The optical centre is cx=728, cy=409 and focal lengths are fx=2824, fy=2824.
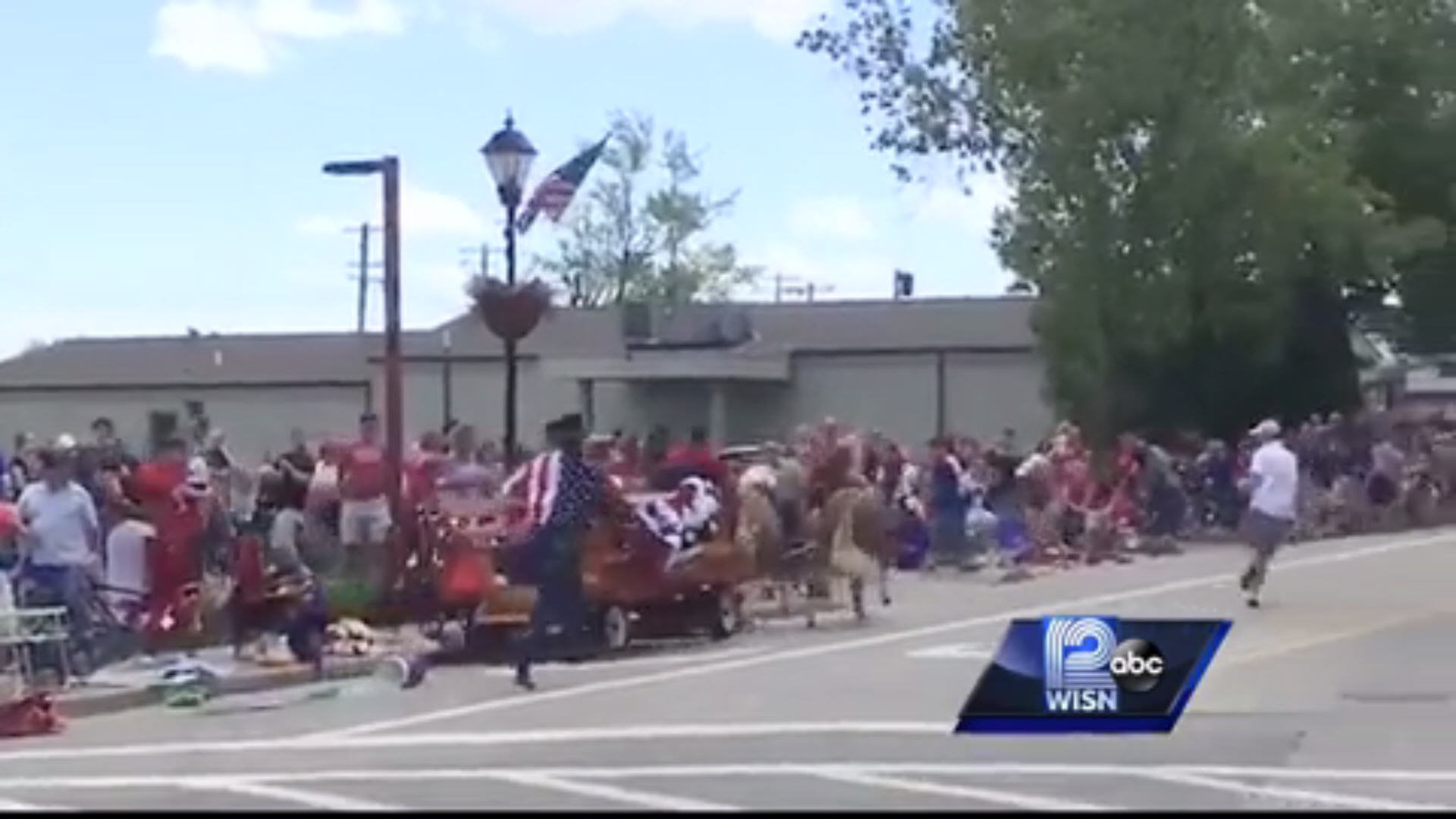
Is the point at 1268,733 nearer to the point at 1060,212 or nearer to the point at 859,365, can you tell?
the point at 1060,212

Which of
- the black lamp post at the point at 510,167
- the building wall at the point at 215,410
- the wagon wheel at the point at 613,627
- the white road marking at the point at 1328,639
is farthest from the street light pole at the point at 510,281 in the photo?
the building wall at the point at 215,410

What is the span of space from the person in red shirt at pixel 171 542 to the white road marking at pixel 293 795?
6796 millimetres

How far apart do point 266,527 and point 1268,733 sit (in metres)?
9.98

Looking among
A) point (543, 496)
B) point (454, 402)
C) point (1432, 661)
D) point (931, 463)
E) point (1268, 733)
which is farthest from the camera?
point (454, 402)

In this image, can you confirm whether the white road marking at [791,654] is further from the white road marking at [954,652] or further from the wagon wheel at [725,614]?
the wagon wheel at [725,614]

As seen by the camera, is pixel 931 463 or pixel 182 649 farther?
pixel 931 463

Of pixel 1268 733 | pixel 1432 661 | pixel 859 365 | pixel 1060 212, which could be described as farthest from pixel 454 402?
pixel 1268 733

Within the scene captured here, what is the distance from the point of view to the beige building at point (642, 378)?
57.4 meters

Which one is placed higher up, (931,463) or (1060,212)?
(1060,212)

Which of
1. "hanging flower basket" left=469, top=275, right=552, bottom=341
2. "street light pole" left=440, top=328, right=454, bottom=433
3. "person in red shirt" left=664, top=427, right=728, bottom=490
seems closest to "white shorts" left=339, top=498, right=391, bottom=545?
"hanging flower basket" left=469, top=275, right=552, bottom=341

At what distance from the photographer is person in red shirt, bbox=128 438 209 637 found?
68.7 feet

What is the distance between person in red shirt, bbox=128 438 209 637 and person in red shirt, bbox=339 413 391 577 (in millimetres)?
1254

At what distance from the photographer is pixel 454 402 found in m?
62.4

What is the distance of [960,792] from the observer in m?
13.3
